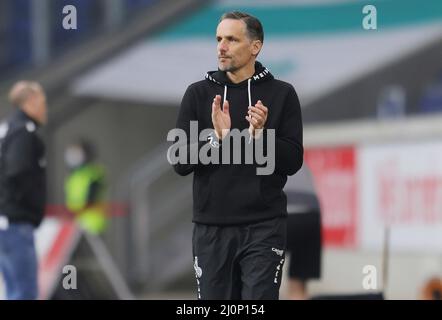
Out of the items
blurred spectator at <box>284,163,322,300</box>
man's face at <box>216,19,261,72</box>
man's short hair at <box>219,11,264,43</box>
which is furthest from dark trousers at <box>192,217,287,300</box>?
blurred spectator at <box>284,163,322,300</box>

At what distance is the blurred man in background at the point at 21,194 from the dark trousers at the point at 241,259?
3182 mm

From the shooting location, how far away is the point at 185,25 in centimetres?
2178

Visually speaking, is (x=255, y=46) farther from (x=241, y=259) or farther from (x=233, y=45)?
(x=241, y=259)

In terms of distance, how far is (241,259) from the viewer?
6.45m

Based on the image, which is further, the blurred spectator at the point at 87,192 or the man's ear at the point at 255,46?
the blurred spectator at the point at 87,192

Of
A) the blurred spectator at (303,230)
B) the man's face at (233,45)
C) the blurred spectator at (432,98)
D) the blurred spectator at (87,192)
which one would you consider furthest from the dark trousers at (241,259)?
the blurred spectator at (432,98)

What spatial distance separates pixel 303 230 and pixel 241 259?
3136 millimetres

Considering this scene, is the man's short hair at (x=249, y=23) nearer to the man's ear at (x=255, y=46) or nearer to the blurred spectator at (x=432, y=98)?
the man's ear at (x=255, y=46)

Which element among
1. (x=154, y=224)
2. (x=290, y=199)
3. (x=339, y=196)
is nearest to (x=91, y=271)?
(x=290, y=199)

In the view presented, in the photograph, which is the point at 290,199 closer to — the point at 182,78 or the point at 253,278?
the point at 253,278

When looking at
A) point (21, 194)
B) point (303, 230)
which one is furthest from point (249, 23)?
point (21, 194)

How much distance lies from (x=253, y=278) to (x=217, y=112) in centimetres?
81

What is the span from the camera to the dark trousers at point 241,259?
638 cm

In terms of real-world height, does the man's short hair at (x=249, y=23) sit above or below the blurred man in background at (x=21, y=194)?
above
